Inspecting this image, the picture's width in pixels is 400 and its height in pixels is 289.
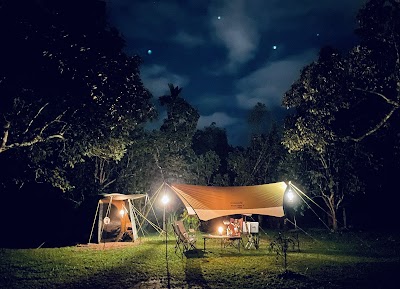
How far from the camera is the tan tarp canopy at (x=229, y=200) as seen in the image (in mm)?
11109

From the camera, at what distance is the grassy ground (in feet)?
24.0

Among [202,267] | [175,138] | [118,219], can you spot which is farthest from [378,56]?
[175,138]

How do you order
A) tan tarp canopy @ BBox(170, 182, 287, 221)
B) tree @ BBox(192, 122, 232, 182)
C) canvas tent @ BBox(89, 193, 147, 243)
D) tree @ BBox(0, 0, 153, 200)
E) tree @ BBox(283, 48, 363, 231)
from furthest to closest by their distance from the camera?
tree @ BBox(192, 122, 232, 182), canvas tent @ BBox(89, 193, 147, 243), tan tarp canopy @ BBox(170, 182, 287, 221), tree @ BBox(283, 48, 363, 231), tree @ BBox(0, 0, 153, 200)

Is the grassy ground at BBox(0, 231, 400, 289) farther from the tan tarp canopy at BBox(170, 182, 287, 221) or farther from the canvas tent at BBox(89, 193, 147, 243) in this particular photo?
the canvas tent at BBox(89, 193, 147, 243)

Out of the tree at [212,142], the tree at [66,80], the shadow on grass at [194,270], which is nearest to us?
the shadow on grass at [194,270]

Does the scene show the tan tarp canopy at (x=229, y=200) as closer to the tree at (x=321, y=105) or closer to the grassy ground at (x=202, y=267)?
the grassy ground at (x=202, y=267)

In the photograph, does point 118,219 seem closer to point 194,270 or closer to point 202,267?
point 202,267

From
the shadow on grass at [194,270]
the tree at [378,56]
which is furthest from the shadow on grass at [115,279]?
the tree at [378,56]

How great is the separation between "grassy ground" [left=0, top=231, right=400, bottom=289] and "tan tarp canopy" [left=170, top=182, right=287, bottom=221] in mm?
1287

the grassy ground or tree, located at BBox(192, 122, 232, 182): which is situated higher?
tree, located at BBox(192, 122, 232, 182)

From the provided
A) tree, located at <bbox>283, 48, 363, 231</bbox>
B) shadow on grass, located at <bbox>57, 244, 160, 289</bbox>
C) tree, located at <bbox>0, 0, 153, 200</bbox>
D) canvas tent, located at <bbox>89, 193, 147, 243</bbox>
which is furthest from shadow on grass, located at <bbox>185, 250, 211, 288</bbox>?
tree, located at <bbox>283, 48, 363, 231</bbox>

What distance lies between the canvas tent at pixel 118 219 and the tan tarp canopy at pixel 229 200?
3.29 m

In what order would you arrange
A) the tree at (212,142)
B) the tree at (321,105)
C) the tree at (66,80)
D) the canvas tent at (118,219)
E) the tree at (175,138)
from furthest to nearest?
the tree at (212,142) → the tree at (175,138) → the canvas tent at (118,219) → the tree at (321,105) → the tree at (66,80)

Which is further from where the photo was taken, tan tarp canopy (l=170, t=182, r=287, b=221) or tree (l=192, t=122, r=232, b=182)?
tree (l=192, t=122, r=232, b=182)
